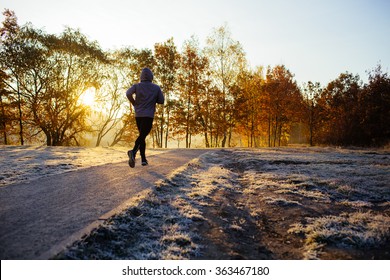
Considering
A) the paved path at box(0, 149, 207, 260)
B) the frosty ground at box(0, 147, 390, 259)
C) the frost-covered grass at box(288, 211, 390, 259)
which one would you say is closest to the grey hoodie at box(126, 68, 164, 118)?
the paved path at box(0, 149, 207, 260)

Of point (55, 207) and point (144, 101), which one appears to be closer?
point (55, 207)

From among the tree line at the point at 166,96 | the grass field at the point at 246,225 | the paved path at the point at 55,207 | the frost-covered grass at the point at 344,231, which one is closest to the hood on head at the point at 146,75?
the paved path at the point at 55,207

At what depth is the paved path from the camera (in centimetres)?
196

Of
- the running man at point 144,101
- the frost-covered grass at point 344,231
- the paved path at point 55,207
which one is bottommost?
the frost-covered grass at point 344,231

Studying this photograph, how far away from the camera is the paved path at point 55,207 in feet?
6.43

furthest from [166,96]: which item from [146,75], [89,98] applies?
[146,75]

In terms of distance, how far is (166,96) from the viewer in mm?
29172

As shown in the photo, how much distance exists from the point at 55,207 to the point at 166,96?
1063 inches

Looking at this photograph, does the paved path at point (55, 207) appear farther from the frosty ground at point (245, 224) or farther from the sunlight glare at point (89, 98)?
the sunlight glare at point (89, 98)

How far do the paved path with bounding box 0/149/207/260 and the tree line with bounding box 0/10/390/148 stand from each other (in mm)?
22848

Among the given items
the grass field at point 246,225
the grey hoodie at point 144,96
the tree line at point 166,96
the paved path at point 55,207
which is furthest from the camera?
the tree line at point 166,96

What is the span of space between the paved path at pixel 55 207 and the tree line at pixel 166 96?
75.0ft

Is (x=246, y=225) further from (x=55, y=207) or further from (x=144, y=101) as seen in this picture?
(x=144, y=101)

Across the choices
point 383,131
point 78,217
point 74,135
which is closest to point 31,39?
point 74,135
